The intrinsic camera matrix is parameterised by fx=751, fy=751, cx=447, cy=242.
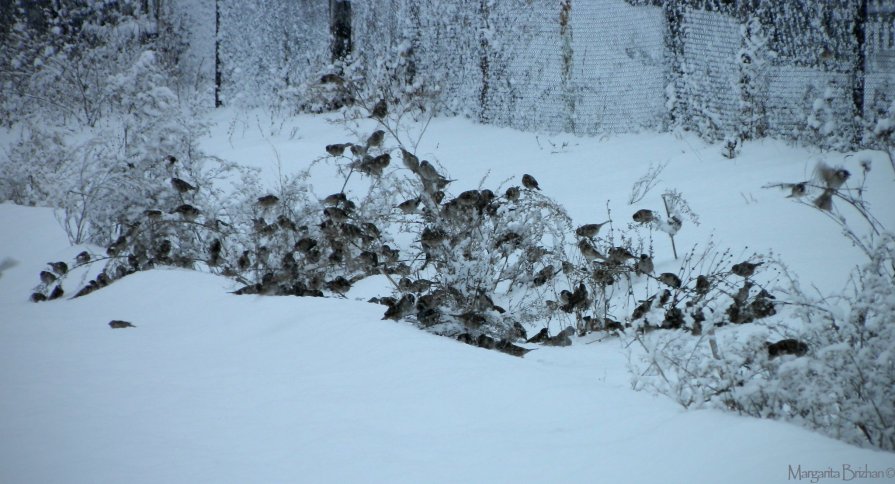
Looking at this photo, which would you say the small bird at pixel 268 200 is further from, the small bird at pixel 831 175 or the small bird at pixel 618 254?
the small bird at pixel 831 175

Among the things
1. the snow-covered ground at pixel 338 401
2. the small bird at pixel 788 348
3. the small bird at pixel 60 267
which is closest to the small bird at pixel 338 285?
the snow-covered ground at pixel 338 401

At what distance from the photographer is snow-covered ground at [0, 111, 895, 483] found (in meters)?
1.89

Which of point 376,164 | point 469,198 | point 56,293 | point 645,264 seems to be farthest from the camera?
point 56,293

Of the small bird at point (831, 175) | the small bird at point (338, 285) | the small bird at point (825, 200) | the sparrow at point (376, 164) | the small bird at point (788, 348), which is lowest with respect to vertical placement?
the small bird at point (338, 285)

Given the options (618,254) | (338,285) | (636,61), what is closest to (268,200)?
(338,285)

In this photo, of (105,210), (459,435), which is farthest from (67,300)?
(459,435)

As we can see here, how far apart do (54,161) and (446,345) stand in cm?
691

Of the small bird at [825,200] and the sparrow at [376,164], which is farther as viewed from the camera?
the sparrow at [376,164]

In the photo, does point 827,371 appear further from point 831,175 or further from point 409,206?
point 409,206

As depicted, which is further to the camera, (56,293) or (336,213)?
(56,293)

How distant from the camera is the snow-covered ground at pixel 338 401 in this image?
1.89 meters

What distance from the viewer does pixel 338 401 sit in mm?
2408

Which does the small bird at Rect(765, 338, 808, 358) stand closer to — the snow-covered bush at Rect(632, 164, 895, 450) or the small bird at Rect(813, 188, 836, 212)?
the snow-covered bush at Rect(632, 164, 895, 450)

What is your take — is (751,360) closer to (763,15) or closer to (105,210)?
(105,210)
